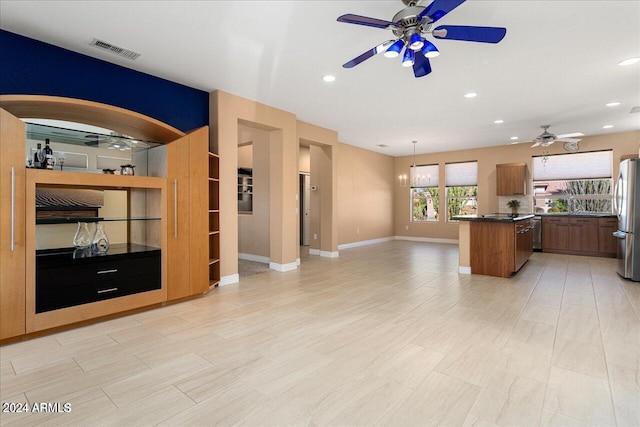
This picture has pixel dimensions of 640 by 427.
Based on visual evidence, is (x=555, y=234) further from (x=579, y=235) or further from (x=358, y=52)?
(x=358, y=52)

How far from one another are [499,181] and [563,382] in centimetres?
756

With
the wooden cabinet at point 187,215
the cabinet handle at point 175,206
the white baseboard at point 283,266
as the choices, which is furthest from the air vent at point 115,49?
the white baseboard at point 283,266

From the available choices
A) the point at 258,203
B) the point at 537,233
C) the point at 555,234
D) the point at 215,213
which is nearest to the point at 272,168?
the point at 258,203

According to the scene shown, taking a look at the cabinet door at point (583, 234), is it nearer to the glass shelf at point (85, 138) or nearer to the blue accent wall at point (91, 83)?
the blue accent wall at point (91, 83)

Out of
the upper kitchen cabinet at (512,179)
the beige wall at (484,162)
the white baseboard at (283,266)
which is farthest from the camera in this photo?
the upper kitchen cabinet at (512,179)

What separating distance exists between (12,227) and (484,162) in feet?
33.0

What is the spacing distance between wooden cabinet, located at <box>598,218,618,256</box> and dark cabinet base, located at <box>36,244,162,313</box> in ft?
29.6

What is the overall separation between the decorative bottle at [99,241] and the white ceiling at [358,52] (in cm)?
200

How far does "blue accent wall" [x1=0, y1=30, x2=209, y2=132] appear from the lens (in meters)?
3.11

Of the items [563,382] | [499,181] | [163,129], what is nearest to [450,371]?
[563,382]

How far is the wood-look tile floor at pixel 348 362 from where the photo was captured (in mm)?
1801

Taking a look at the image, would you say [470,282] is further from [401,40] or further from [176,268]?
[176,268]

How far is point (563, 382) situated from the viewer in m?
2.09

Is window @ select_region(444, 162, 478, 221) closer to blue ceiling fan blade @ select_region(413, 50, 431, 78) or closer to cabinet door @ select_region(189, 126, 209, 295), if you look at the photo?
blue ceiling fan blade @ select_region(413, 50, 431, 78)
